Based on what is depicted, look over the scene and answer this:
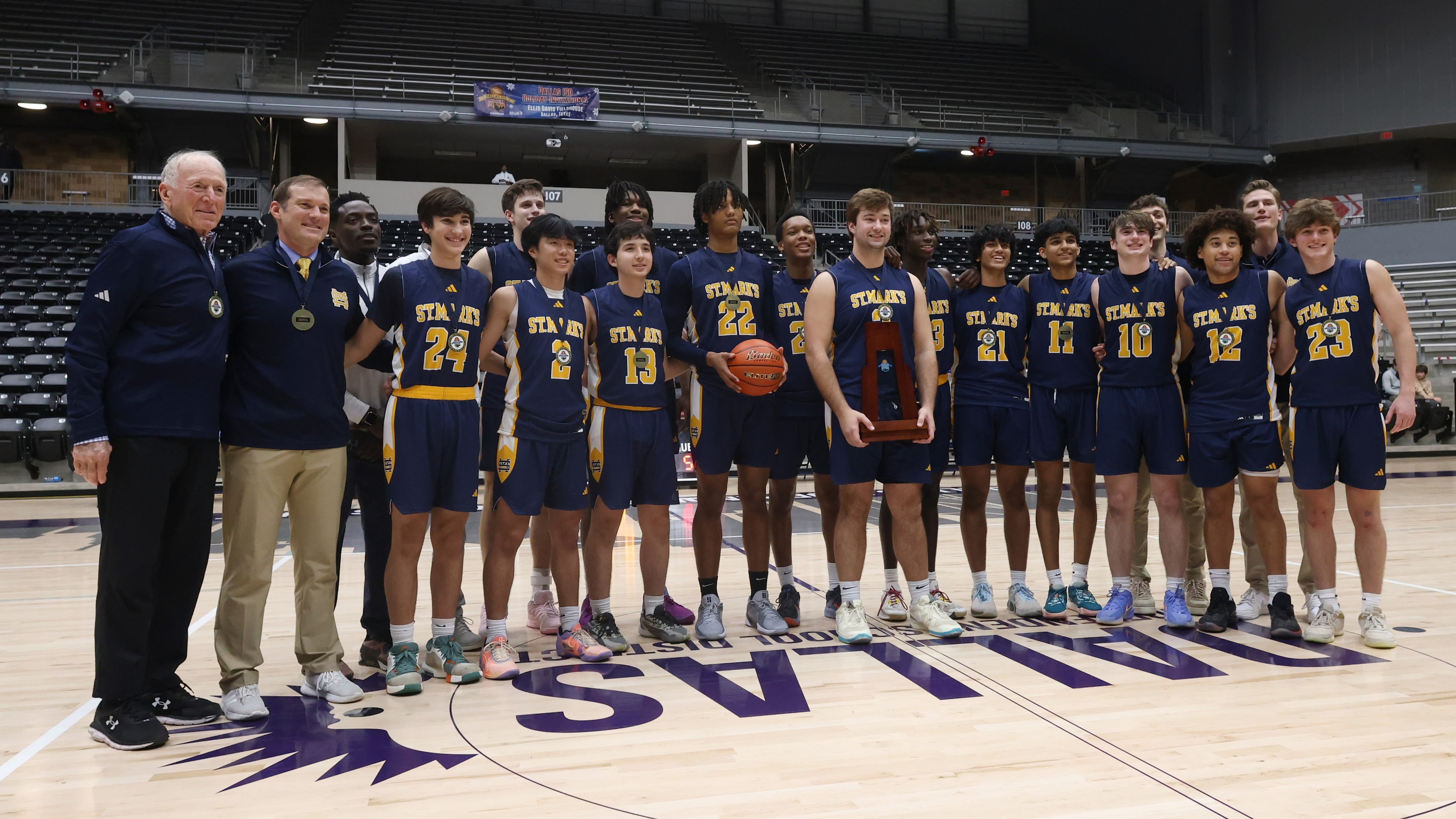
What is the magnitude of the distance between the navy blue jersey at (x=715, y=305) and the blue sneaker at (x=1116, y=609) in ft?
6.63

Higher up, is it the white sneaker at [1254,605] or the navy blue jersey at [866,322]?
the navy blue jersey at [866,322]

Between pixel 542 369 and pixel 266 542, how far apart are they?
1.20 meters

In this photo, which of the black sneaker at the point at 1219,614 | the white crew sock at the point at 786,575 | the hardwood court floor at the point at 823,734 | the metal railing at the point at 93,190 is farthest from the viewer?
the metal railing at the point at 93,190

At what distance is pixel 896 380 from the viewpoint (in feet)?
13.9

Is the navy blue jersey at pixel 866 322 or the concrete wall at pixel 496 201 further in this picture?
the concrete wall at pixel 496 201

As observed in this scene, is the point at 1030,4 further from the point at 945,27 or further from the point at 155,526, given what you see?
the point at 155,526

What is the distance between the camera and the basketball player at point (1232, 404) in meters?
4.15

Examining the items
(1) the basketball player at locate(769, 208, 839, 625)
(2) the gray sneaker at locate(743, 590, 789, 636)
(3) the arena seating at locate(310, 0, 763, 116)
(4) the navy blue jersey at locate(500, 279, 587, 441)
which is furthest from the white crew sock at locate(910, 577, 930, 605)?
(3) the arena seating at locate(310, 0, 763, 116)

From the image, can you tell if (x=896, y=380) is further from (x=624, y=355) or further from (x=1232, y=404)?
(x=1232, y=404)

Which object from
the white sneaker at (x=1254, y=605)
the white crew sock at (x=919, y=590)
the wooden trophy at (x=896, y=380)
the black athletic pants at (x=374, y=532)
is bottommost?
the white sneaker at (x=1254, y=605)

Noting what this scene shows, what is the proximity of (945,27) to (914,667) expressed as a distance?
27.6 m

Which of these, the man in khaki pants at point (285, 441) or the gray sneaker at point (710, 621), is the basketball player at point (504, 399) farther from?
the man in khaki pants at point (285, 441)

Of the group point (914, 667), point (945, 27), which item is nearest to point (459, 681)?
point (914, 667)

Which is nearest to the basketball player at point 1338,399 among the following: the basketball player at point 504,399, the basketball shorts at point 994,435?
the basketball shorts at point 994,435
